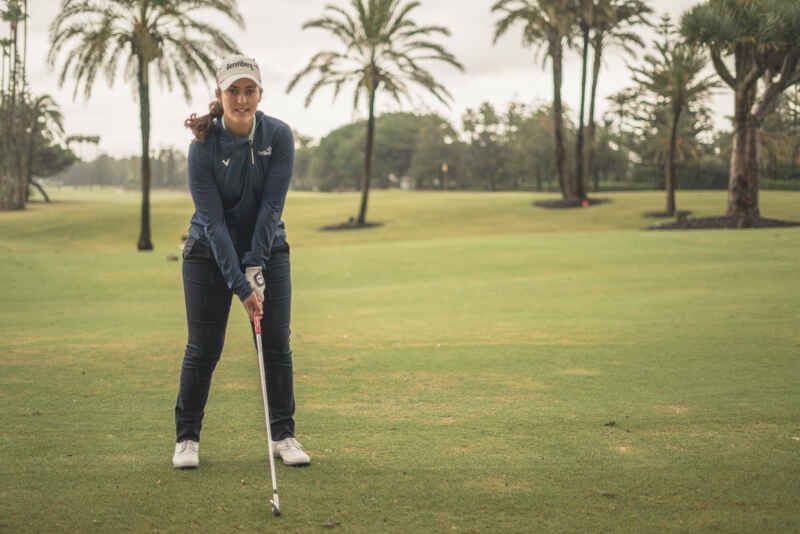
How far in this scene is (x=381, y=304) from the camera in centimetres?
1509

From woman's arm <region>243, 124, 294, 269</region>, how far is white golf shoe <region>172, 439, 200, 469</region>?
1156 millimetres

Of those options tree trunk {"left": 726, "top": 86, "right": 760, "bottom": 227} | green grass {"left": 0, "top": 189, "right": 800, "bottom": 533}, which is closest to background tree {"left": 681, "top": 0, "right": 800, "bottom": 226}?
tree trunk {"left": 726, "top": 86, "right": 760, "bottom": 227}

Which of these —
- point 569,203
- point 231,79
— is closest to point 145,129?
point 569,203

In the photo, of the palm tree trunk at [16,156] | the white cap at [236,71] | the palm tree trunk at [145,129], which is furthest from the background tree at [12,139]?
the white cap at [236,71]

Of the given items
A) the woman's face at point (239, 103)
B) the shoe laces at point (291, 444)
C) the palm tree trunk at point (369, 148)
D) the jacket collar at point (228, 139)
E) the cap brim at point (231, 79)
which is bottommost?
the shoe laces at point (291, 444)

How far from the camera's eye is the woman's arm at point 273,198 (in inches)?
194

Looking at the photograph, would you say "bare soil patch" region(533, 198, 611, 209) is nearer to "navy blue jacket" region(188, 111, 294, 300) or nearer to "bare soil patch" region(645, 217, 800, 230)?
"bare soil patch" region(645, 217, 800, 230)

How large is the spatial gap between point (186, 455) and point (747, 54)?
98.9 ft

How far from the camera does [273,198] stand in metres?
5.01

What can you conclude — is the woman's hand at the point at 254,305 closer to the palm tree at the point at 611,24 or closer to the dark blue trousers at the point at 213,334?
the dark blue trousers at the point at 213,334

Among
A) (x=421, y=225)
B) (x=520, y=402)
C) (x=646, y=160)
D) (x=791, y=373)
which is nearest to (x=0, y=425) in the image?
(x=520, y=402)

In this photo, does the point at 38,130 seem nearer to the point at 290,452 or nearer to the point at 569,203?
the point at 569,203

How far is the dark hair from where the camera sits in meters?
4.77

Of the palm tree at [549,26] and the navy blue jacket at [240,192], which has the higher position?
the palm tree at [549,26]
